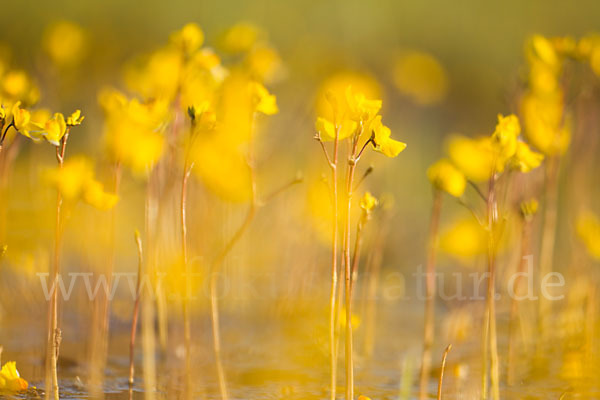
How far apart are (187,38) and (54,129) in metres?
0.49

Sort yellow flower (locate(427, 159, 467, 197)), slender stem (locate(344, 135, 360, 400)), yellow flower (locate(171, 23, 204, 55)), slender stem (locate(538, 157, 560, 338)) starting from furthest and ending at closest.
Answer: slender stem (locate(538, 157, 560, 338)) < yellow flower (locate(171, 23, 204, 55)) < yellow flower (locate(427, 159, 467, 197)) < slender stem (locate(344, 135, 360, 400))

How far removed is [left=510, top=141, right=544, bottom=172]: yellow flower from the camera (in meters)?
1.51

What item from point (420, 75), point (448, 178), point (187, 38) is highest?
point (420, 75)

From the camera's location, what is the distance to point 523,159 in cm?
152

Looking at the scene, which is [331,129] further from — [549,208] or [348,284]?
[549,208]

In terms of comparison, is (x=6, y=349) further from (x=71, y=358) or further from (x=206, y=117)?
(x=206, y=117)

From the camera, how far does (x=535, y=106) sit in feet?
7.25

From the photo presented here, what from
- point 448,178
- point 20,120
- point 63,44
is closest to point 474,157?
point 448,178

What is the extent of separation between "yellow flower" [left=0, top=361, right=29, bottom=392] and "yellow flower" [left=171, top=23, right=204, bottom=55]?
779 mm

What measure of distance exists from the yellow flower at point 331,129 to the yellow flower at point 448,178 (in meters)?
0.27

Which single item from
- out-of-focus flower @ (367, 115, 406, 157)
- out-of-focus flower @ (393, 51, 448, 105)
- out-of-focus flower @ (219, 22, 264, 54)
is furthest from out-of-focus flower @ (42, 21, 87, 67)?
out-of-focus flower @ (393, 51, 448, 105)

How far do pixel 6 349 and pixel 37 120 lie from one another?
778 mm

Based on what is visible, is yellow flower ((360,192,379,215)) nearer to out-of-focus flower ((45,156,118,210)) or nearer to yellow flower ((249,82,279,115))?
yellow flower ((249,82,279,115))

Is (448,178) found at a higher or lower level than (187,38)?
lower
